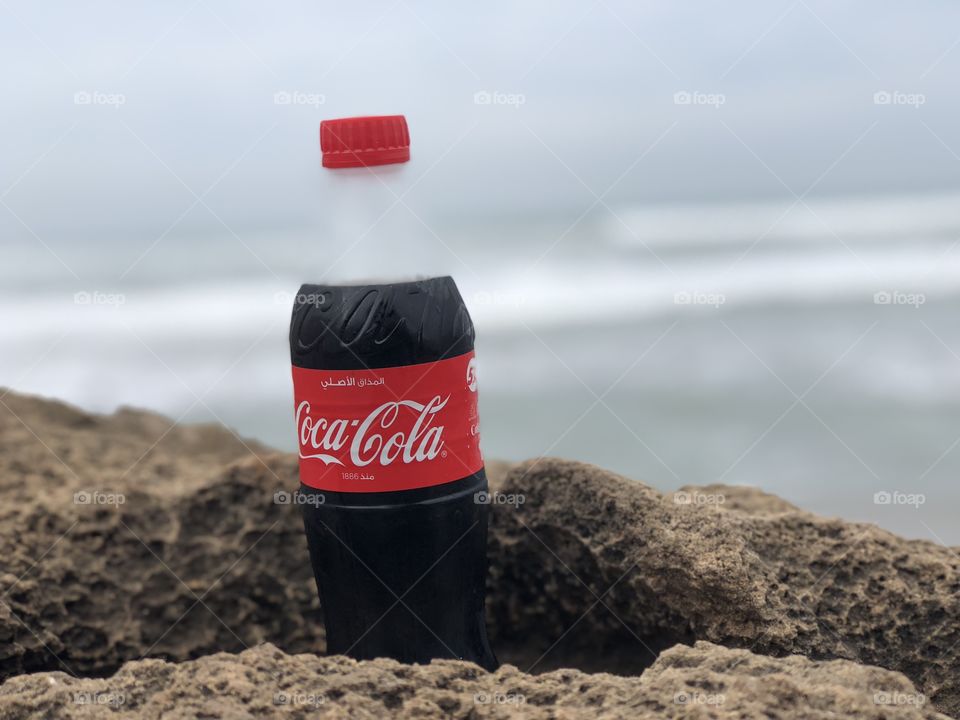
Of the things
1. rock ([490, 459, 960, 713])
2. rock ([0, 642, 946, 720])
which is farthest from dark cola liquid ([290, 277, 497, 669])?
rock ([0, 642, 946, 720])

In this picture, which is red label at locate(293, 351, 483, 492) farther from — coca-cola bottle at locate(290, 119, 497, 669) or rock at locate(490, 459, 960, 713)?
rock at locate(490, 459, 960, 713)

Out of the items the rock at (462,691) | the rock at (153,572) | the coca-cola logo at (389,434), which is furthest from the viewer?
the rock at (153,572)

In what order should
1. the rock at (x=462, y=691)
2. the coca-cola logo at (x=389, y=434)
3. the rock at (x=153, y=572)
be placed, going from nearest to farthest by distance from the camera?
the rock at (x=462, y=691), the coca-cola logo at (x=389, y=434), the rock at (x=153, y=572)

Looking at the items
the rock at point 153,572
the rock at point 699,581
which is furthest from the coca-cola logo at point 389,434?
the rock at point 153,572

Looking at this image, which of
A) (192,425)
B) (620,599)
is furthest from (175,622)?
(192,425)

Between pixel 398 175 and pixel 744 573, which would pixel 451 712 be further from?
pixel 398 175

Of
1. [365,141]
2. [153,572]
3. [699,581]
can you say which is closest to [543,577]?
[699,581]

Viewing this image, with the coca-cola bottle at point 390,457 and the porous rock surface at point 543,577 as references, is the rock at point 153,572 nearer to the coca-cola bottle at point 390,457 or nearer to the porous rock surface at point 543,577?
the porous rock surface at point 543,577
